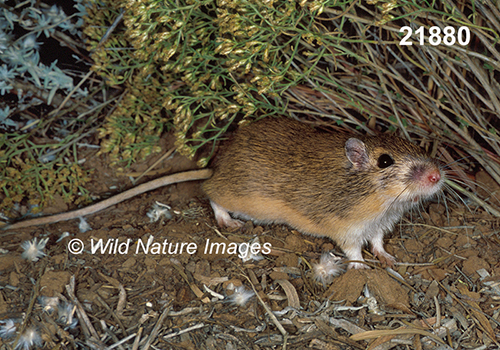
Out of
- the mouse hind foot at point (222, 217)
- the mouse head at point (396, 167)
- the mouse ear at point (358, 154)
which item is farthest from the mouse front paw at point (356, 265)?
the mouse hind foot at point (222, 217)

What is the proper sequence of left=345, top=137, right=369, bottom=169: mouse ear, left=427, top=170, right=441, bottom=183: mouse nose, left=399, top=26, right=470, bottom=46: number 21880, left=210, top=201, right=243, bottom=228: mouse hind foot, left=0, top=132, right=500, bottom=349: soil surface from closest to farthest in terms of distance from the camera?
left=0, top=132, right=500, bottom=349: soil surface → left=427, top=170, right=441, bottom=183: mouse nose → left=399, top=26, right=470, bottom=46: number 21880 → left=345, top=137, right=369, bottom=169: mouse ear → left=210, top=201, right=243, bottom=228: mouse hind foot

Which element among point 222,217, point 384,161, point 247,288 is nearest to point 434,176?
point 384,161

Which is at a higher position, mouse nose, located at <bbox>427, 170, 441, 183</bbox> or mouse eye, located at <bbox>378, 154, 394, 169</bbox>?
mouse nose, located at <bbox>427, 170, 441, 183</bbox>

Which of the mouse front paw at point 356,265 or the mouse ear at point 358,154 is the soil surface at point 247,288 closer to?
the mouse front paw at point 356,265

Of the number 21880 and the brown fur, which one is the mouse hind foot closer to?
the brown fur

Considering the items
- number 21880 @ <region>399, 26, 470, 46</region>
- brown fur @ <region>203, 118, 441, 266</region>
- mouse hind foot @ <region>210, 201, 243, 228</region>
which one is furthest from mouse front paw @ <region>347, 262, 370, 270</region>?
number 21880 @ <region>399, 26, 470, 46</region>

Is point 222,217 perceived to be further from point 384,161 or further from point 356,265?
point 384,161

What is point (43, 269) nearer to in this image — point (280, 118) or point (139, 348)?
point (139, 348)
